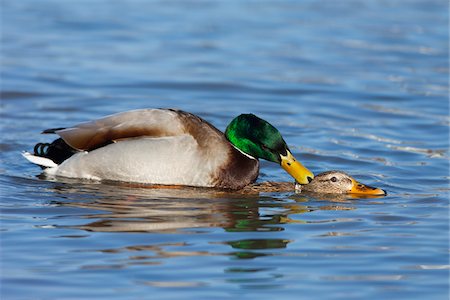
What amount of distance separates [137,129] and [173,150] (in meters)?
0.43

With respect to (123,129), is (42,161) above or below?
below

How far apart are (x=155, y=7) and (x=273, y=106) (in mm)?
7754

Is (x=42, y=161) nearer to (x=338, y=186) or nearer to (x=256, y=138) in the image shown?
(x=256, y=138)

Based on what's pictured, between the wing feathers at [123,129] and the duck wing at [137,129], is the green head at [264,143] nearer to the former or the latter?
the duck wing at [137,129]

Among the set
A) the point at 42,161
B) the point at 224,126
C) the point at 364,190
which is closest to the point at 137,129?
the point at 42,161

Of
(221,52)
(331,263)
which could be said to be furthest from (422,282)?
(221,52)

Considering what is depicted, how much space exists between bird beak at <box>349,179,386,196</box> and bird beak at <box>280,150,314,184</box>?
407 millimetres

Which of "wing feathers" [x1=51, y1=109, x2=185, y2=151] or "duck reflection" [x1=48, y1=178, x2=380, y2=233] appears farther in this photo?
"wing feathers" [x1=51, y1=109, x2=185, y2=151]

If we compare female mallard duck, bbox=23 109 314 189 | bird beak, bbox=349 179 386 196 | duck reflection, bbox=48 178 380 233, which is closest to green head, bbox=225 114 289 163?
female mallard duck, bbox=23 109 314 189

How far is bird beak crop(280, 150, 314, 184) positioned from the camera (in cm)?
983

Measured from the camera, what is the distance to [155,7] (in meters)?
21.1

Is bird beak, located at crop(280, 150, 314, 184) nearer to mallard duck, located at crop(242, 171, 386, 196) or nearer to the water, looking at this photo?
mallard duck, located at crop(242, 171, 386, 196)

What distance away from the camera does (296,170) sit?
32.4 feet

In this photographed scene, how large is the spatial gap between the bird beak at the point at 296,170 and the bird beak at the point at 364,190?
41cm
